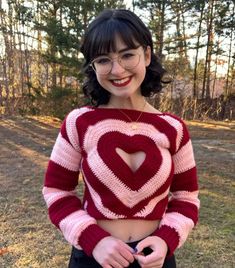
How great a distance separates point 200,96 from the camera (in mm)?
14719

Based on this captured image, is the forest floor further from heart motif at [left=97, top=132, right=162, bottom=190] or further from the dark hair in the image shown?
the dark hair

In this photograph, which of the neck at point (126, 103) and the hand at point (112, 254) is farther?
the neck at point (126, 103)

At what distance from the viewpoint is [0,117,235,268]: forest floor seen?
9.23ft

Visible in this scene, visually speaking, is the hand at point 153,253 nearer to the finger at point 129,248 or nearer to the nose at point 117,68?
the finger at point 129,248

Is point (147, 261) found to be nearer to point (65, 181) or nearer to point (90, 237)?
point (90, 237)

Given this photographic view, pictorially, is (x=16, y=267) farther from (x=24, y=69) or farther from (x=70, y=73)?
(x=24, y=69)

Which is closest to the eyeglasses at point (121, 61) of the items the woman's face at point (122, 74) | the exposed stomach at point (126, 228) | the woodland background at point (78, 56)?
the woman's face at point (122, 74)

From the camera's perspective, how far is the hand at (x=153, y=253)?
113 centimetres

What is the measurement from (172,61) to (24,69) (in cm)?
535

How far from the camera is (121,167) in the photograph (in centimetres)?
118

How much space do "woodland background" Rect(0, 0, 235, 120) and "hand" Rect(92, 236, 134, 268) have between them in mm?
7014

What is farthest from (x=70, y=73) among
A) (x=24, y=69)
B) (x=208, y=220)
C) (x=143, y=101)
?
(x=143, y=101)

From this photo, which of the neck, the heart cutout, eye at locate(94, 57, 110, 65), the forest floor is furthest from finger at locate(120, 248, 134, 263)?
the forest floor

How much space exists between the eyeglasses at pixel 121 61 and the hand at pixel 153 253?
1.71ft
